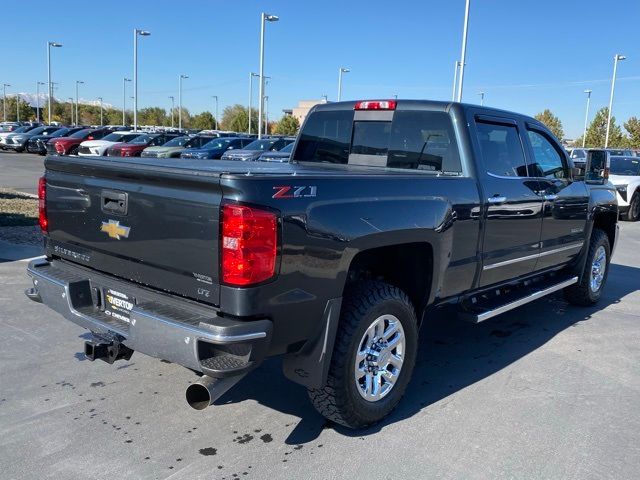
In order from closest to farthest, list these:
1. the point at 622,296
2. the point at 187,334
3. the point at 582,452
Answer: the point at 187,334 → the point at 582,452 → the point at 622,296

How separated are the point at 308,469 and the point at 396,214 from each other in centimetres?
153

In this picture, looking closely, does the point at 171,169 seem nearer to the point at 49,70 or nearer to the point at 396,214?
the point at 396,214

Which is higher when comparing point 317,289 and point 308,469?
point 317,289

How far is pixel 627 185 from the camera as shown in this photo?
15.2 metres

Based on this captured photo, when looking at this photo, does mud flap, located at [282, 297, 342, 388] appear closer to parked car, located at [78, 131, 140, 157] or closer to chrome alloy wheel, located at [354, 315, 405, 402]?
chrome alloy wheel, located at [354, 315, 405, 402]

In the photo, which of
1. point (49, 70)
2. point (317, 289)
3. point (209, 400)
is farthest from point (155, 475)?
point (49, 70)

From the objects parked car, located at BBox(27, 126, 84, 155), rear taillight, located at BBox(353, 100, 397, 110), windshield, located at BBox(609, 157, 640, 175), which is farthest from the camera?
parked car, located at BBox(27, 126, 84, 155)

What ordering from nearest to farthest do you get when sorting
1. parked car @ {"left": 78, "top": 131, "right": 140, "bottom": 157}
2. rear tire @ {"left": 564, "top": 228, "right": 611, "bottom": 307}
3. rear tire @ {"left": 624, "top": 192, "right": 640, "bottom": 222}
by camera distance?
rear tire @ {"left": 564, "top": 228, "right": 611, "bottom": 307}, rear tire @ {"left": 624, "top": 192, "right": 640, "bottom": 222}, parked car @ {"left": 78, "top": 131, "right": 140, "bottom": 157}

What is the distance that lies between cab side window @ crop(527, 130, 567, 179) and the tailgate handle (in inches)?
141

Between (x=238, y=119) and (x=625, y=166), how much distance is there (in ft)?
253

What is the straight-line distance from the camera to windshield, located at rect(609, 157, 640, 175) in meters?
15.9

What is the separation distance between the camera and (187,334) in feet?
9.16

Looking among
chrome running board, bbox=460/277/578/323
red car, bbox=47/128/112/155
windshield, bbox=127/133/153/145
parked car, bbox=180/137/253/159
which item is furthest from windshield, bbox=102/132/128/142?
chrome running board, bbox=460/277/578/323

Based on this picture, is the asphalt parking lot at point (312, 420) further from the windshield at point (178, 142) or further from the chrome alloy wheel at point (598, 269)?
the windshield at point (178, 142)
